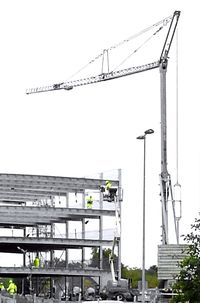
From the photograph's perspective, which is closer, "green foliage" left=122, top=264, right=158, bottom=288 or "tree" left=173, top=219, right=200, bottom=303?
"tree" left=173, top=219, right=200, bottom=303

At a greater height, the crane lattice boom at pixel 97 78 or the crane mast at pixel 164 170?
the crane lattice boom at pixel 97 78

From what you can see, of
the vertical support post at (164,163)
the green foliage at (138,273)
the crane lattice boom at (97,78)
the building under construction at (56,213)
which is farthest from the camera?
the green foliage at (138,273)

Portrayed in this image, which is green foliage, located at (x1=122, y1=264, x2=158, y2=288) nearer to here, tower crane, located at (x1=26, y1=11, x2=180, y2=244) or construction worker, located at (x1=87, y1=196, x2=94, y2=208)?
tower crane, located at (x1=26, y1=11, x2=180, y2=244)

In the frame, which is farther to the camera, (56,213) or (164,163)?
(56,213)

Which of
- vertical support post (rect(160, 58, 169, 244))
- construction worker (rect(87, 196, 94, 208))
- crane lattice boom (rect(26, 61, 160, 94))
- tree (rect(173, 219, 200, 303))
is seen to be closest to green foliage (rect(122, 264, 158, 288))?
crane lattice boom (rect(26, 61, 160, 94))

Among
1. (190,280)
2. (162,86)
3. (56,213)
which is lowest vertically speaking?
(190,280)

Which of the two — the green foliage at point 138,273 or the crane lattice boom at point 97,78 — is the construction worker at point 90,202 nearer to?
the crane lattice boom at point 97,78

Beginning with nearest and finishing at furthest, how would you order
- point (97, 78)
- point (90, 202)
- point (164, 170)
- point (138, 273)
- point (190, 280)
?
point (190, 280)
point (164, 170)
point (90, 202)
point (97, 78)
point (138, 273)

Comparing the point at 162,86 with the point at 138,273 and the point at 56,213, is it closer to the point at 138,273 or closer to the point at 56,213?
the point at 56,213

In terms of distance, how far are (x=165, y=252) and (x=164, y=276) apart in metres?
1.37

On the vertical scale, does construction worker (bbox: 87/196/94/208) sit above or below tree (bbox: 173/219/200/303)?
above

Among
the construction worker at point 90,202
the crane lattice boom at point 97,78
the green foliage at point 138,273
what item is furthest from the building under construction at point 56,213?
the green foliage at point 138,273

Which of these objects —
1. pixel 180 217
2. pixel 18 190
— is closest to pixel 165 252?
pixel 180 217

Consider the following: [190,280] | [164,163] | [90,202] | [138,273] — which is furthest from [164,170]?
[138,273]
